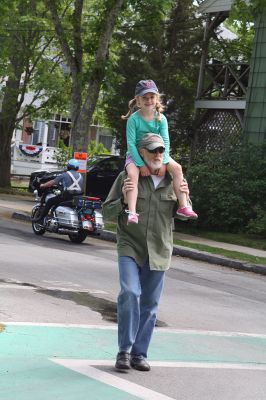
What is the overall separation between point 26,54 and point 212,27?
831 centimetres

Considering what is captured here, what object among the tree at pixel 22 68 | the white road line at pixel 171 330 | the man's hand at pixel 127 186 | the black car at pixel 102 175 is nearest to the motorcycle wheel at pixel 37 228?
the white road line at pixel 171 330

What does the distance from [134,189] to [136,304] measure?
85cm

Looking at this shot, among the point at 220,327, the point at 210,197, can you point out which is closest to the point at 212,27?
the point at 210,197

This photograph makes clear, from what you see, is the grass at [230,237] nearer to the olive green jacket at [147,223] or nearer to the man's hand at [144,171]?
the olive green jacket at [147,223]

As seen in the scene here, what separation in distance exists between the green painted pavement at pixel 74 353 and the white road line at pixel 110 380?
0.25 feet

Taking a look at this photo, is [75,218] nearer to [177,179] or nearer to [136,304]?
[177,179]

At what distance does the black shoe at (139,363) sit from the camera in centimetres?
631

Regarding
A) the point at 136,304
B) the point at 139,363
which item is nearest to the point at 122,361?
the point at 139,363

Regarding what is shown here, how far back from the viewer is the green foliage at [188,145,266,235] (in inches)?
837

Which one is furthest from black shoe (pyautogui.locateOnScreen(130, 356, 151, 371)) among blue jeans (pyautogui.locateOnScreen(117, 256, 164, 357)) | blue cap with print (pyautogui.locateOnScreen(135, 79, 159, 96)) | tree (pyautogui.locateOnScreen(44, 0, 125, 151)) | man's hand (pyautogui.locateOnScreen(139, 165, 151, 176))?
tree (pyautogui.locateOnScreen(44, 0, 125, 151))

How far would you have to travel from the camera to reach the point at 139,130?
6.42 meters

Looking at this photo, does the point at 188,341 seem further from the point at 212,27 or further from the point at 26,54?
the point at 26,54

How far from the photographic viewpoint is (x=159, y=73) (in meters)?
27.1

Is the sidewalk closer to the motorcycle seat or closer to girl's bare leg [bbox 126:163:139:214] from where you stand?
the motorcycle seat
